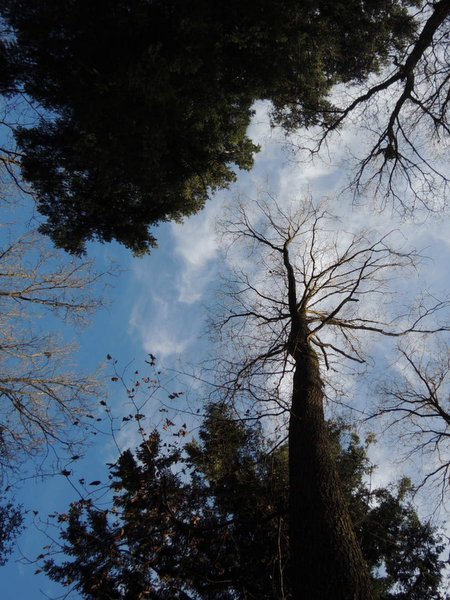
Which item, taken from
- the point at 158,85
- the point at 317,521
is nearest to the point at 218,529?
the point at 317,521

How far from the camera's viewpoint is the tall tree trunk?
10.7ft

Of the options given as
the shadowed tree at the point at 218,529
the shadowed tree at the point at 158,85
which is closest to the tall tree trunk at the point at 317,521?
the shadowed tree at the point at 218,529

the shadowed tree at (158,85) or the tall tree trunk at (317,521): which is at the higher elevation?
the shadowed tree at (158,85)

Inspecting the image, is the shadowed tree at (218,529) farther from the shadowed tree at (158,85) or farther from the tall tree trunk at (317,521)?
the shadowed tree at (158,85)

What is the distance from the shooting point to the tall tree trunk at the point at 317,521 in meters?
3.25

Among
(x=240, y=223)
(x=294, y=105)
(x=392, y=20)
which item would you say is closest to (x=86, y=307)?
(x=240, y=223)

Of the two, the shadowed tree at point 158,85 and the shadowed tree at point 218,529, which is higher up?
the shadowed tree at point 158,85

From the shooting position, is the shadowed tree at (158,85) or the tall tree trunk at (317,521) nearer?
the tall tree trunk at (317,521)

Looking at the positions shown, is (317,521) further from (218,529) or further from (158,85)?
(158,85)

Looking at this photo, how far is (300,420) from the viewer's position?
202 inches

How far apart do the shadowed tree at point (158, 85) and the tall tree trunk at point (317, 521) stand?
14.1ft

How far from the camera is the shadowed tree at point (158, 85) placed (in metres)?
5.05

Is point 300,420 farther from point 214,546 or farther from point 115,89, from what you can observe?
point 115,89

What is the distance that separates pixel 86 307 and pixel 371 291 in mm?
6530
